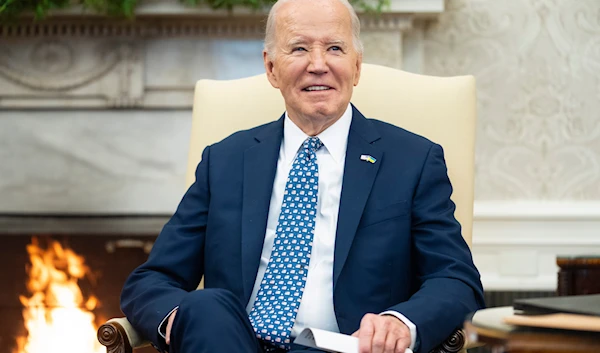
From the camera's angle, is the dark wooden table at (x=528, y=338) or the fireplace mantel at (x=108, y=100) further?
the fireplace mantel at (x=108, y=100)

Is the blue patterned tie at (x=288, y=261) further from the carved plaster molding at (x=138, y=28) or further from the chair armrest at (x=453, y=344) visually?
the carved plaster molding at (x=138, y=28)

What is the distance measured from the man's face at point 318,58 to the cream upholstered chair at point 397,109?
0.89 feet

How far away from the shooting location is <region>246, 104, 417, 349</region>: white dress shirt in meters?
1.70

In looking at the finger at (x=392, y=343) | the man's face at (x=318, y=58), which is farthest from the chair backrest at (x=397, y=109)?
the finger at (x=392, y=343)

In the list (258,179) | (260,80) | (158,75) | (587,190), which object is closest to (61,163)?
(158,75)

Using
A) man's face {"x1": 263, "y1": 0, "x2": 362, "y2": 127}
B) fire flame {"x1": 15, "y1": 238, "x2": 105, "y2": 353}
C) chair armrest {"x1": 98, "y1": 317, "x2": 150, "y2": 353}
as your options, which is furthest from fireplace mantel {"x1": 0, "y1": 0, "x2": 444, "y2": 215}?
chair armrest {"x1": 98, "y1": 317, "x2": 150, "y2": 353}

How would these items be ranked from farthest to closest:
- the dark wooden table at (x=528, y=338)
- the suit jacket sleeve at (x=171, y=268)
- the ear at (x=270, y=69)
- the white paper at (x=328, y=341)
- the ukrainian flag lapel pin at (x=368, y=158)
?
the ear at (x=270, y=69)
the ukrainian flag lapel pin at (x=368, y=158)
the suit jacket sleeve at (x=171, y=268)
the white paper at (x=328, y=341)
the dark wooden table at (x=528, y=338)

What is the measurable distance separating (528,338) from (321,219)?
820mm

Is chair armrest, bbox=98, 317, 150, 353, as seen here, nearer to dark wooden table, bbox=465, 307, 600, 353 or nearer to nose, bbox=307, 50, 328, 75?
nose, bbox=307, 50, 328, 75

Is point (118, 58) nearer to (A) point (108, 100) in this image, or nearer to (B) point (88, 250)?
(A) point (108, 100)

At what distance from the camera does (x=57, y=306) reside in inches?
143

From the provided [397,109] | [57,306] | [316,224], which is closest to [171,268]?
[316,224]

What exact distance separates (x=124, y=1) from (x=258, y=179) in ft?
5.59

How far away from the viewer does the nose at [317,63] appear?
182 centimetres
